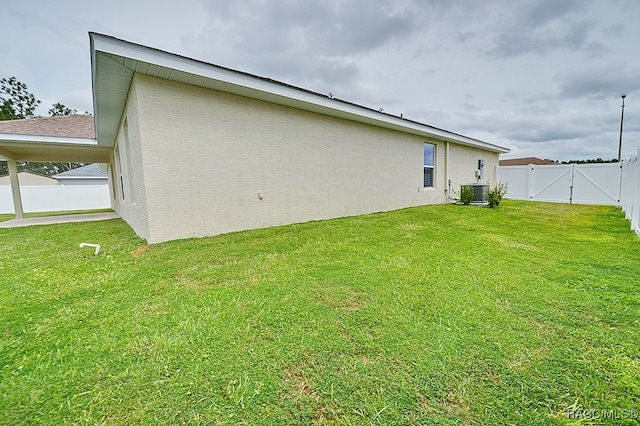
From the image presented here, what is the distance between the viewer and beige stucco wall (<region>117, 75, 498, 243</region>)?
16.7ft

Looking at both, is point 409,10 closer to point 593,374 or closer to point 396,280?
point 396,280

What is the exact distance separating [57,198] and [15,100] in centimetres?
2099

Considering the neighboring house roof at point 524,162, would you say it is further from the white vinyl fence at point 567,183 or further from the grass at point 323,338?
the grass at point 323,338

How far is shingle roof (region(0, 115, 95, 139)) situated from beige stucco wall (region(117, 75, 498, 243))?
5510mm

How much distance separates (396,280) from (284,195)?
4372 mm

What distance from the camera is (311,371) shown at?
1721 millimetres

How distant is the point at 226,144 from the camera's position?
5863mm

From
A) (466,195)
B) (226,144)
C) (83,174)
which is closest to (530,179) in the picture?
(466,195)

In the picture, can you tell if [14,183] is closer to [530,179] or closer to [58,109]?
[530,179]

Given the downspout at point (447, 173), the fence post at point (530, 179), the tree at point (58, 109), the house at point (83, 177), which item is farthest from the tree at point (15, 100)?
the fence post at point (530, 179)

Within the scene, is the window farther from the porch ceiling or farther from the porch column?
the porch column

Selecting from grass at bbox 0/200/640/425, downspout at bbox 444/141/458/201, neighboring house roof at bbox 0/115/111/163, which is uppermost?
neighboring house roof at bbox 0/115/111/163

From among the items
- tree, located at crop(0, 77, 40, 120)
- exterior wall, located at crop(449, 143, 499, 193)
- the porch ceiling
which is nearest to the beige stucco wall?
the porch ceiling

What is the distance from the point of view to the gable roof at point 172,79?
14.1 feet
